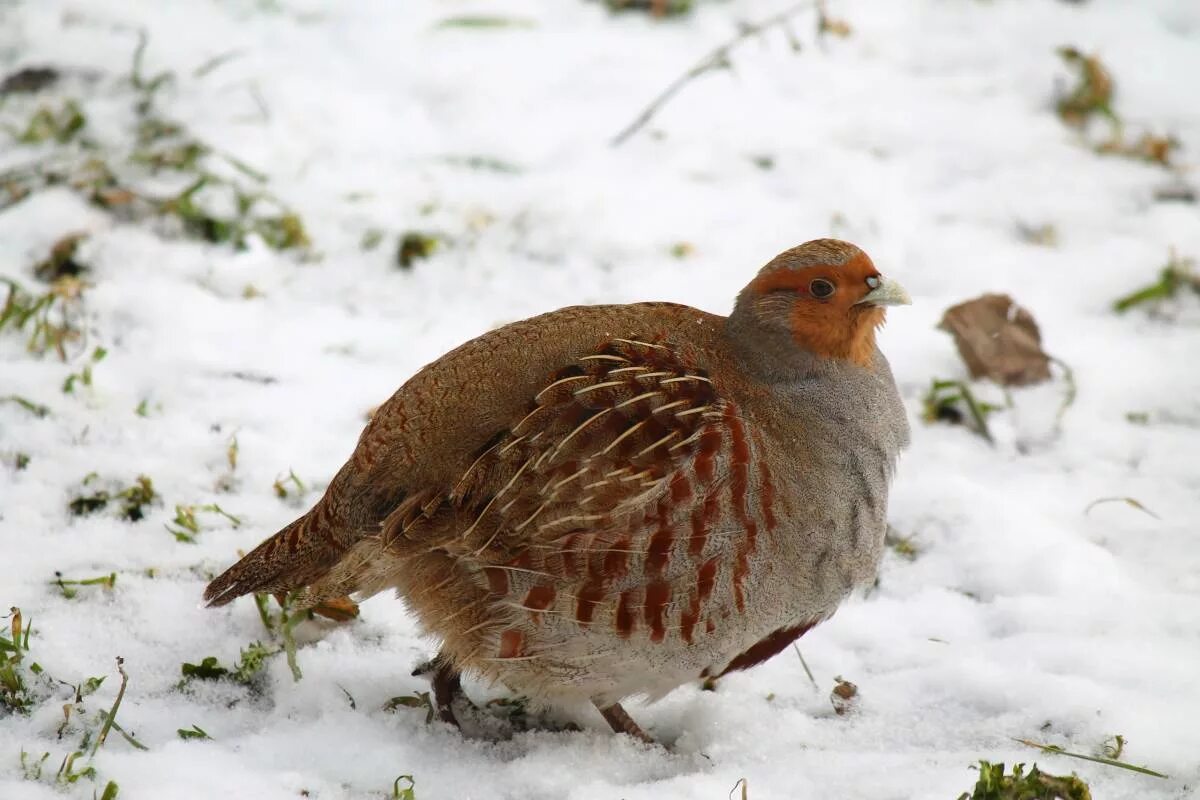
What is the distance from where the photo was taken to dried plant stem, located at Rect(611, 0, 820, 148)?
4.98 m

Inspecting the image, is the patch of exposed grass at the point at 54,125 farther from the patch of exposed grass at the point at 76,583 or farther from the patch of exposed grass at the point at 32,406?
the patch of exposed grass at the point at 76,583

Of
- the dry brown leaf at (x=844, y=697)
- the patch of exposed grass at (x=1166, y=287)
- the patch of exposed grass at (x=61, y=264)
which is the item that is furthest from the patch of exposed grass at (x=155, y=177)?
the patch of exposed grass at (x=1166, y=287)

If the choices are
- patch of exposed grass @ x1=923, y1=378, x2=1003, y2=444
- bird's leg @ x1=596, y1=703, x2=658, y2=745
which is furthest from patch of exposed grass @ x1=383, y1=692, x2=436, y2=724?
patch of exposed grass @ x1=923, y1=378, x2=1003, y2=444

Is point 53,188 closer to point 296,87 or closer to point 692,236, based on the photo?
point 296,87

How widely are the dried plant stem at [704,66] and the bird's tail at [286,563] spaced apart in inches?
105

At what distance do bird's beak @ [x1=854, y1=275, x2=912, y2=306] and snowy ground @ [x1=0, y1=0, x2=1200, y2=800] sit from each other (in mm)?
812

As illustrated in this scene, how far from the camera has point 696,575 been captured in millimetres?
2617

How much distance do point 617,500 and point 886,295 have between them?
83 centimetres

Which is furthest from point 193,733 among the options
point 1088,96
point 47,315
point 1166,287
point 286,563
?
point 1088,96

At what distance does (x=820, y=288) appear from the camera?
9.68ft

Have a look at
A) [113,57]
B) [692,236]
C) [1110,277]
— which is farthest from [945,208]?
[113,57]

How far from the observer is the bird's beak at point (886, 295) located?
2916 millimetres

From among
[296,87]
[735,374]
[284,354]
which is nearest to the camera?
[735,374]

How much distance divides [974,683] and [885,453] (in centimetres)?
57
